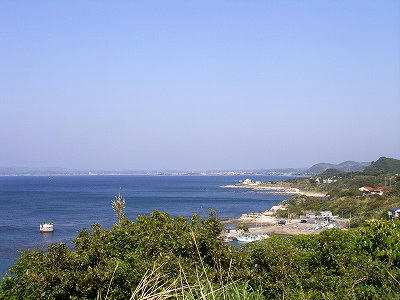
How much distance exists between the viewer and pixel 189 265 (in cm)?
1036

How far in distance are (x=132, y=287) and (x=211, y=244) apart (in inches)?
101

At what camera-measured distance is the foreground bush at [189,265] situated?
31.6 ft

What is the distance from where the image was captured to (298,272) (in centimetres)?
1245

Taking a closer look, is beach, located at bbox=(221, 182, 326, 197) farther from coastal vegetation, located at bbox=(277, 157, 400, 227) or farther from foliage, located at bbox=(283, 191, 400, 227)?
foliage, located at bbox=(283, 191, 400, 227)

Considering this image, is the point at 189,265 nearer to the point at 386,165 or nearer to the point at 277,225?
the point at 277,225

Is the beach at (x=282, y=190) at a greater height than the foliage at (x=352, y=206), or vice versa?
the foliage at (x=352, y=206)

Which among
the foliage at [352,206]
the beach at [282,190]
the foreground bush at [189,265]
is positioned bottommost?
the beach at [282,190]

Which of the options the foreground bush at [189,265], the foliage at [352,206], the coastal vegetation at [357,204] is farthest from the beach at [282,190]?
the foreground bush at [189,265]

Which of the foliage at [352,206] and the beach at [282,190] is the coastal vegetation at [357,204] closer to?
the foliage at [352,206]

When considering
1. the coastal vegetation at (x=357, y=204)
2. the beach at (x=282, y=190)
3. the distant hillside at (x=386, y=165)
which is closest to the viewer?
the coastal vegetation at (x=357, y=204)

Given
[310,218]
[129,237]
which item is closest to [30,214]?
[310,218]

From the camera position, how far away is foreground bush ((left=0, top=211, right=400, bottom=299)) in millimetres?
9633

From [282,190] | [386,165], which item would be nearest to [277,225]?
[282,190]

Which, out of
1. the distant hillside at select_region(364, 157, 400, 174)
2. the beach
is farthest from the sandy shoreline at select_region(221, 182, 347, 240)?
the distant hillside at select_region(364, 157, 400, 174)
